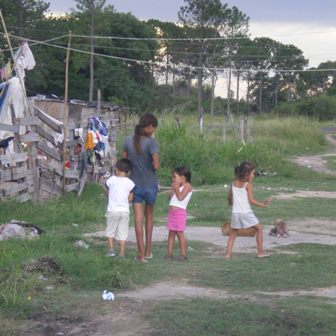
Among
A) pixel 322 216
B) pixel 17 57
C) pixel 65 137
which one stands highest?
pixel 17 57

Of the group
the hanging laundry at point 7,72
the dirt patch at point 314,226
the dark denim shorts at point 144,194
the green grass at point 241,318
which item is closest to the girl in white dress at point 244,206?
the dark denim shorts at point 144,194

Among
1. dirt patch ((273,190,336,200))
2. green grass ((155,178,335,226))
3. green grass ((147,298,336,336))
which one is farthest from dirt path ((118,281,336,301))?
dirt patch ((273,190,336,200))

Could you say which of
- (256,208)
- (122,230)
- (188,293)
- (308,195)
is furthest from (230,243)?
(308,195)

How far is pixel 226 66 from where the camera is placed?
7806cm

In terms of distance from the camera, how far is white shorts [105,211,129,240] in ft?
30.9

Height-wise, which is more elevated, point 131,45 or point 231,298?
point 131,45

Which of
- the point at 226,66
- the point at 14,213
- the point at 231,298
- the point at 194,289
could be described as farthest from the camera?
the point at 226,66

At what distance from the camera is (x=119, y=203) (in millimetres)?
9414

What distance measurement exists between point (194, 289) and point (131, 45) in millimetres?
60263

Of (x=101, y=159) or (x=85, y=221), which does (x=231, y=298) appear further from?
(x=101, y=159)

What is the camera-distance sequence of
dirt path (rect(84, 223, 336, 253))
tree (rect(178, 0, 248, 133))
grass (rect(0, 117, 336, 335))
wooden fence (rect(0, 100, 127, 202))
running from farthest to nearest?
tree (rect(178, 0, 248, 133)) → wooden fence (rect(0, 100, 127, 202)) → dirt path (rect(84, 223, 336, 253)) → grass (rect(0, 117, 336, 335))

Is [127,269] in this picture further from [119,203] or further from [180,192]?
[180,192]

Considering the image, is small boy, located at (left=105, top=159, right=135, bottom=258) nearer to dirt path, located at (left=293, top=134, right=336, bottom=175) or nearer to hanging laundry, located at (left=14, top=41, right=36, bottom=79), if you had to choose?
hanging laundry, located at (left=14, top=41, right=36, bottom=79)

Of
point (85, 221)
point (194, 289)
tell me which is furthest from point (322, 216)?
point (194, 289)
